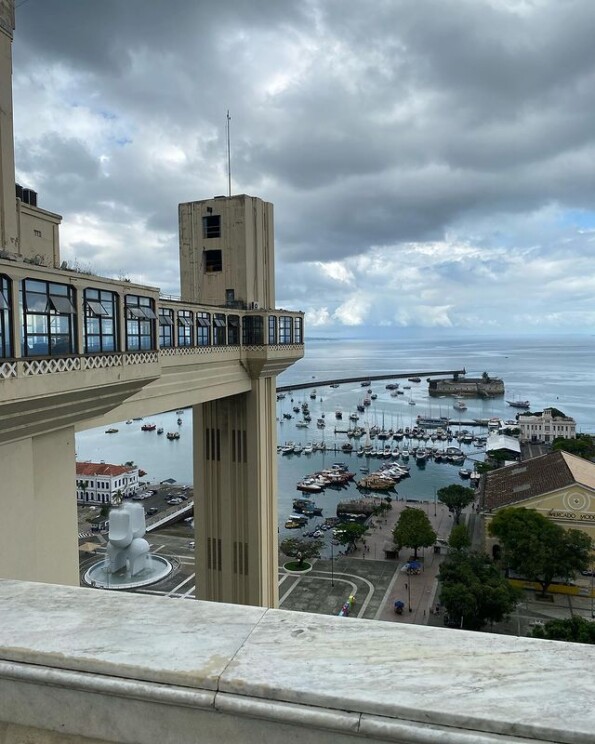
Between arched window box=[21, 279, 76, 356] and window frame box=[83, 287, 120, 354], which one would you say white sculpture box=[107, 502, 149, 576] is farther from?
arched window box=[21, 279, 76, 356]

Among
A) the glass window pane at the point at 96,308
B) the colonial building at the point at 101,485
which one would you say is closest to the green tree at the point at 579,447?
the colonial building at the point at 101,485

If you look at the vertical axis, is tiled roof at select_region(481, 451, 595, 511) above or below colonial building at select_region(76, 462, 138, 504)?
above

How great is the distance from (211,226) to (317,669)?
16.8 metres

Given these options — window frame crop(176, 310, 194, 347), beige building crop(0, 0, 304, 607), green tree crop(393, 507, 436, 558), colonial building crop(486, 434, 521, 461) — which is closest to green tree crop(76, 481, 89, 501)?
green tree crop(393, 507, 436, 558)

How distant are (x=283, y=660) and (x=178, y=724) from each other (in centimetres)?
48

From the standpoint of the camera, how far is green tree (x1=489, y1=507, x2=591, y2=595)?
29.5 m

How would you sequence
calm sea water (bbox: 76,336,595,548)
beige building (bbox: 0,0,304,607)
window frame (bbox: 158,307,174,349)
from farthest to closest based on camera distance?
calm sea water (bbox: 76,336,595,548)
window frame (bbox: 158,307,174,349)
beige building (bbox: 0,0,304,607)

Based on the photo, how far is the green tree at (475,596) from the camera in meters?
24.9

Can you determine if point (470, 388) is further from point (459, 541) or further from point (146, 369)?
point (146, 369)

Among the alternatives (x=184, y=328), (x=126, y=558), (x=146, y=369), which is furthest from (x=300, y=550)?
(x=146, y=369)

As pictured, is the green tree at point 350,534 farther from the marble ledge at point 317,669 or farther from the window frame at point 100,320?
the marble ledge at point 317,669

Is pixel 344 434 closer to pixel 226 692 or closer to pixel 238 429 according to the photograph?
pixel 238 429

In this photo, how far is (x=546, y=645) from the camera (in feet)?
7.80

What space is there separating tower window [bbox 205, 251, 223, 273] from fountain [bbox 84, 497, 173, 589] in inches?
905
